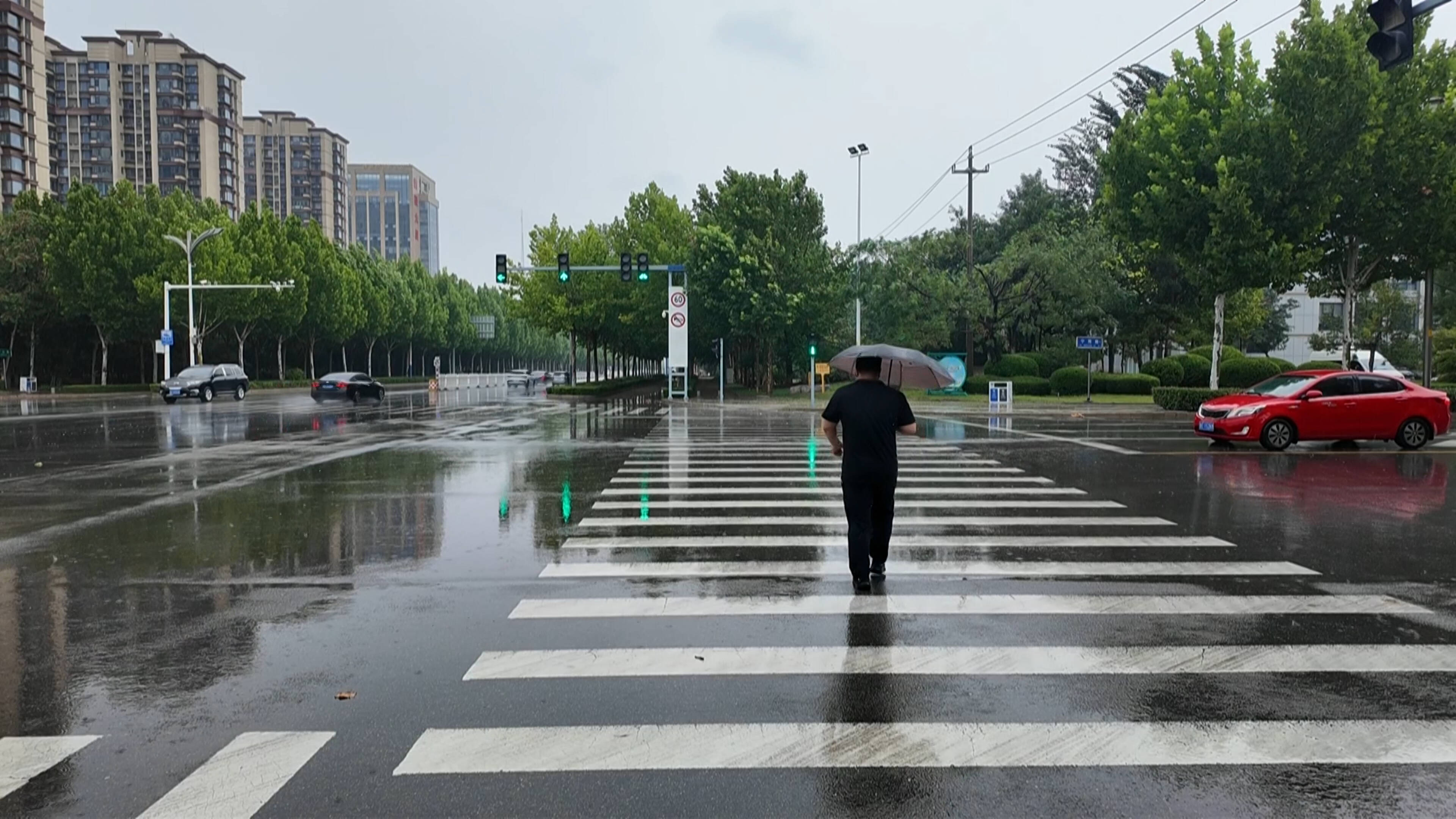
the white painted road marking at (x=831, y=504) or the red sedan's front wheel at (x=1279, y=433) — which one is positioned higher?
the red sedan's front wheel at (x=1279, y=433)

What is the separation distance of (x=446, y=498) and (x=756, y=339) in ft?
122

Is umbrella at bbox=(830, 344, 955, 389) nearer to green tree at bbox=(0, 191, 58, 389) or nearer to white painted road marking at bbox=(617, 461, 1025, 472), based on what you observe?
white painted road marking at bbox=(617, 461, 1025, 472)

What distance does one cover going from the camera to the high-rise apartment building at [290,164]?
16162 cm

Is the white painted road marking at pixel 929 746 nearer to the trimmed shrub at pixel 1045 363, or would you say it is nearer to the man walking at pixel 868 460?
the man walking at pixel 868 460

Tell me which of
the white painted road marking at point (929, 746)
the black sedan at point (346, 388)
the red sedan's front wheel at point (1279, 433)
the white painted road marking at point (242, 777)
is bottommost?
the white painted road marking at point (242, 777)

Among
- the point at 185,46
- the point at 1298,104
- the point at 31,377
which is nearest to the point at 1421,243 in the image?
the point at 1298,104

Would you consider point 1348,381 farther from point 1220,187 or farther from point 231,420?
point 231,420

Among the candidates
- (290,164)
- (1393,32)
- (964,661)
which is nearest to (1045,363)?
(1393,32)

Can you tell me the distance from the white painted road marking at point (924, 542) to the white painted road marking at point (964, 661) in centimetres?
308

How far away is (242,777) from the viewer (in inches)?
161

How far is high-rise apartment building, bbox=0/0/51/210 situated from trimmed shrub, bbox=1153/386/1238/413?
285 ft

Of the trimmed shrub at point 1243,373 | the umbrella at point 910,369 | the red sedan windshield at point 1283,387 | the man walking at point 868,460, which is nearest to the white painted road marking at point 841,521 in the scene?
the umbrella at point 910,369

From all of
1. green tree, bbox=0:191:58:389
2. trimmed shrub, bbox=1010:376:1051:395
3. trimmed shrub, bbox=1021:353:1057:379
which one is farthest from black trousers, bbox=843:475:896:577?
green tree, bbox=0:191:58:389

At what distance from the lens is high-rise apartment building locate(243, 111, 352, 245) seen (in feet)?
530
